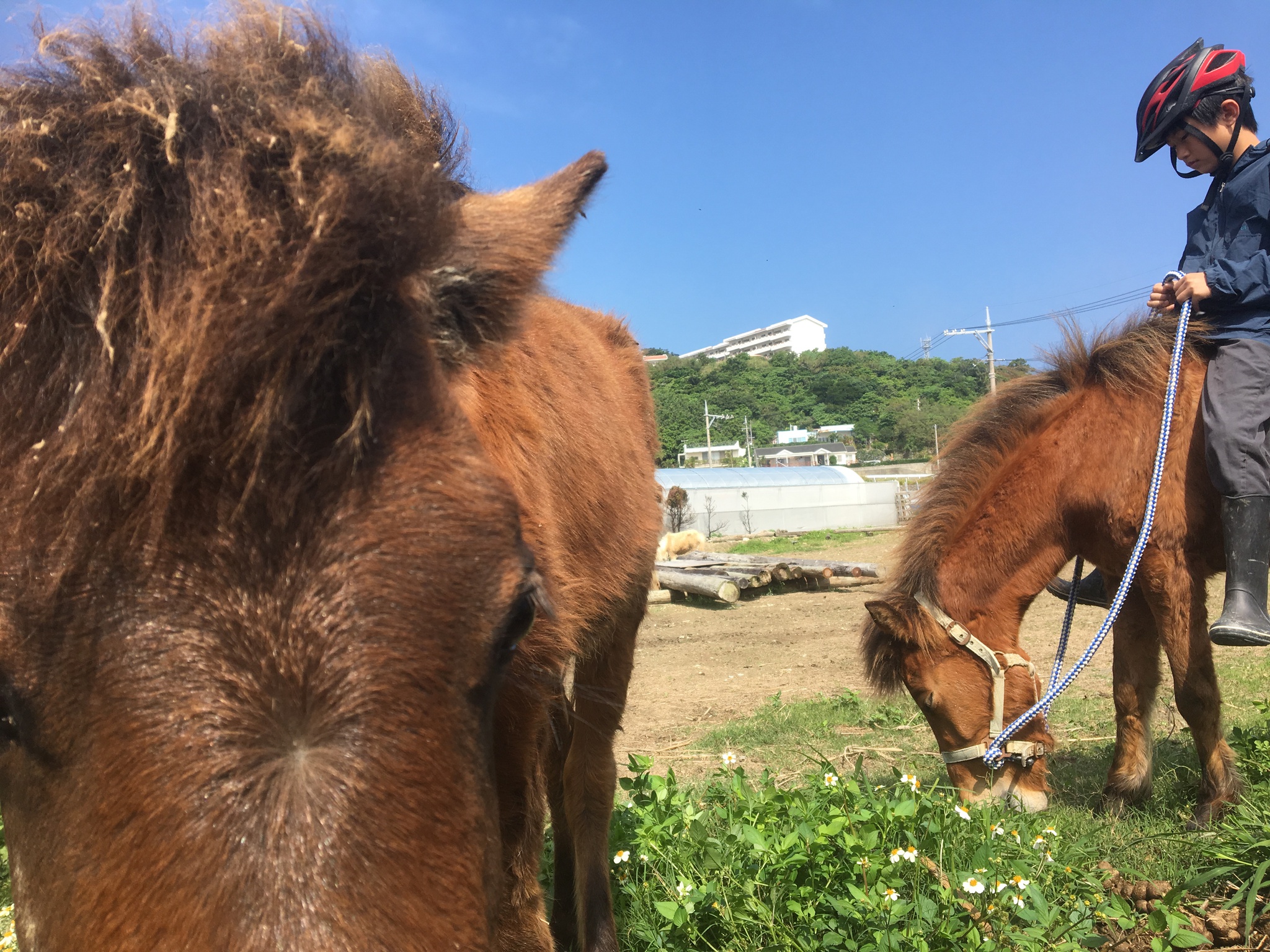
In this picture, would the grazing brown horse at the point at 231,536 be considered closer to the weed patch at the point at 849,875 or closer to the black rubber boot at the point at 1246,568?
the weed patch at the point at 849,875

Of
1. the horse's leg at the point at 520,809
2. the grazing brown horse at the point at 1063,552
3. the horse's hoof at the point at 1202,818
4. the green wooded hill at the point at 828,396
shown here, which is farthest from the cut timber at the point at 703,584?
the green wooded hill at the point at 828,396

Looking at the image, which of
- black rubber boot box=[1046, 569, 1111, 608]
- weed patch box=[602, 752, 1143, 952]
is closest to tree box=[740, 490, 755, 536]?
black rubber boot box=[1046, 569, 1111, 608]

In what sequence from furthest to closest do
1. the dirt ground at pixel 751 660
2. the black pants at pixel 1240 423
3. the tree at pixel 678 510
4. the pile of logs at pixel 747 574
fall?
the tree at pixel 678 510 < the pile of logs at pixel 747 574 < the dirt ground at pixel 751 660 < the black pants at pixel 1240 423

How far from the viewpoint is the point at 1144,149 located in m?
4.25

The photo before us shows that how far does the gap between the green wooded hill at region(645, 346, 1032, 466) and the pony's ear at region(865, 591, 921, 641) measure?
61013mm

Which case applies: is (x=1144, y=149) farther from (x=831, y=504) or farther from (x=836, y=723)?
(x=831, y=504)

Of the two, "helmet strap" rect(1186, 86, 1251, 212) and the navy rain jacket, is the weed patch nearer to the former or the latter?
the navy rain jacket

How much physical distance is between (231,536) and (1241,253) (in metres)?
4.88

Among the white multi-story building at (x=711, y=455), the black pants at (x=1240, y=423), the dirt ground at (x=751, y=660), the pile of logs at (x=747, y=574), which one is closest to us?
the black pants at (x=1240, y=423)

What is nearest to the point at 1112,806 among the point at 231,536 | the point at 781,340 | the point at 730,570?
the point at 231,536

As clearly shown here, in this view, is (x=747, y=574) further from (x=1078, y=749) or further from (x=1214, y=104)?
(x=1214, y=104)

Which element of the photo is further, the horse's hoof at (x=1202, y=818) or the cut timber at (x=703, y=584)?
the cut timber at (x=703, y=584)

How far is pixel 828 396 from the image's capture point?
10050 centimetres

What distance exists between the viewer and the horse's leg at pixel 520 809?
2016 millimetres
